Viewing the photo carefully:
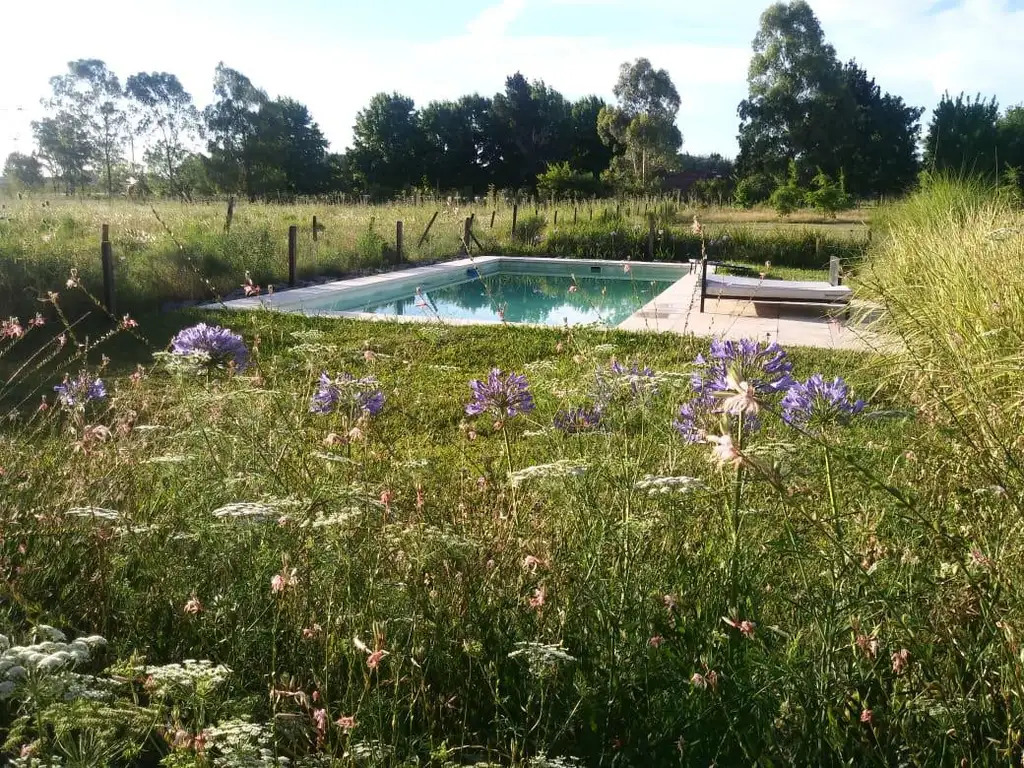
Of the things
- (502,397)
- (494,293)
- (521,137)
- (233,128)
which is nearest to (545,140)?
(521,137)

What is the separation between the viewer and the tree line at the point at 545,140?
1153 inches

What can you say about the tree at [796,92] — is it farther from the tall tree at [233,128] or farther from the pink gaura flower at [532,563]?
the pink gaura flower at [532,563]

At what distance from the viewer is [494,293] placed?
12516 millimetres

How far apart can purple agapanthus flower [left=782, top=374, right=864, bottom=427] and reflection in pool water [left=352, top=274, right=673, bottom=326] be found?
7.62 m

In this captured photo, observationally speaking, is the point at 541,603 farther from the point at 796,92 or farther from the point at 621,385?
the point at 796,92

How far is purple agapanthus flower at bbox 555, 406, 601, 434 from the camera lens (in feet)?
7.09

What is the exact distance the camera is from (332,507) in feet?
5.14

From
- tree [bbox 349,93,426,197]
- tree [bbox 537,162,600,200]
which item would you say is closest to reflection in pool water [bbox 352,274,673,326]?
tree [bbox 537,162,600,200]

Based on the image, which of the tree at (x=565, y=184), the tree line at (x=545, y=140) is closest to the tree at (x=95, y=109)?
the tree line at (x=545, y=140)

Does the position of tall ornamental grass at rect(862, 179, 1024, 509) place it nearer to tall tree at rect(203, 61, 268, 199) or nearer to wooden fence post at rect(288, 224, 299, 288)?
wooden fence post at rect(288, 224, 299, 288)

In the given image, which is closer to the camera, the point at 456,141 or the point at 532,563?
the point at 532,563

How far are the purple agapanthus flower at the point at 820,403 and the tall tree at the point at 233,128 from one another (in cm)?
3251

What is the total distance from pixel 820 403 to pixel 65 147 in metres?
43.9

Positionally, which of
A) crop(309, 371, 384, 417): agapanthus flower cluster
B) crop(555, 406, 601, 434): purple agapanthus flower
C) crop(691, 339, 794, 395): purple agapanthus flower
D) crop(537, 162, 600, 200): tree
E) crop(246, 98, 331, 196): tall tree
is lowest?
crop(555, 406, 601, 434): purple agapanthus flower
